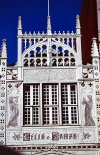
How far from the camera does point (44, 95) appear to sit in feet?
50.4

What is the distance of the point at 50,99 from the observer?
15.2 meters

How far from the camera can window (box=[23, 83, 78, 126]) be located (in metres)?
15.1

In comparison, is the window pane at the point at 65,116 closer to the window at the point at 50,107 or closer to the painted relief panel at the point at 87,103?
the window at the point at 50,107

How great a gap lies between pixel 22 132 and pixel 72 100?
2.99 m

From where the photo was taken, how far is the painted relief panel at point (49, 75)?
51.5 ft

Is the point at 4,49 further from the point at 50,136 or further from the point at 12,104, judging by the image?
the point at 50,136

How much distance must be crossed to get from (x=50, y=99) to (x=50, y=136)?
1.83 metres

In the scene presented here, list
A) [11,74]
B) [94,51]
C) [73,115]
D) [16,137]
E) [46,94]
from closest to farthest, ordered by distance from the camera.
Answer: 1. [16,137]
2. [73,115]
3. [46,94]
4. [11,74]
5. [94,51]

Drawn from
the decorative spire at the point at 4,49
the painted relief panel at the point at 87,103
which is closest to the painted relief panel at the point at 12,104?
the decorative spire at the point at 4,49

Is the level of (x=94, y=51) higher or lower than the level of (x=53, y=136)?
higher

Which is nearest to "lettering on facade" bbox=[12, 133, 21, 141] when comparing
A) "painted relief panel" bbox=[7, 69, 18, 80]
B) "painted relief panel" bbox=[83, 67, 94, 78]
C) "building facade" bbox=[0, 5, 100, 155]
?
"building facade" bbox=[0, 5, 100, 155]

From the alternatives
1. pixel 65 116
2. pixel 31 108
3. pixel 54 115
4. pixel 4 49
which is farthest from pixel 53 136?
pixel 4 49

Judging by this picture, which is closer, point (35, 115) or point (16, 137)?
point (16, 137)

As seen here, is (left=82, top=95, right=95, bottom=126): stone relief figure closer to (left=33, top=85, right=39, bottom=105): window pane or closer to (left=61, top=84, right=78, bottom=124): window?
(left=61, top=84, right=78, bottom=124): window
